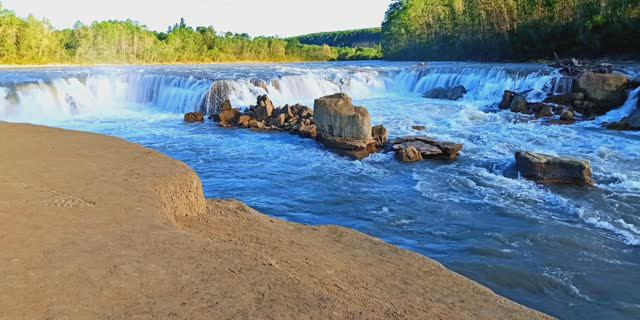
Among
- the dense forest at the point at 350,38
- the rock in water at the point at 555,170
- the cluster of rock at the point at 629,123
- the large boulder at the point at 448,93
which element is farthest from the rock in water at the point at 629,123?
the dense forest at the point at 350,38

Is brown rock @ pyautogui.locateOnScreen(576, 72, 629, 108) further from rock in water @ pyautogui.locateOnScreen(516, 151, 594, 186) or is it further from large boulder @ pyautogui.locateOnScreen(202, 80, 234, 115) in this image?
large boulder @ pyautogui.locateOnScreen(202, 80, 234, 115)

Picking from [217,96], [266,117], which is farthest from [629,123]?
[217,96]

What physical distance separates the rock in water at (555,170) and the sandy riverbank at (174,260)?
604 cm

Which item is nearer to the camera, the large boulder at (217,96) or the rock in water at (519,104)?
the rock in water at (519,104)

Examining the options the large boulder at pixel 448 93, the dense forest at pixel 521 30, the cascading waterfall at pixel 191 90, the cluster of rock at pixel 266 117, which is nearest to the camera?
the cluster of rock at pixel 266 117

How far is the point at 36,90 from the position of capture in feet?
74.0

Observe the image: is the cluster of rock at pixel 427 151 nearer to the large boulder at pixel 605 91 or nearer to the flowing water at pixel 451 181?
the flowing water at pixel 451 181

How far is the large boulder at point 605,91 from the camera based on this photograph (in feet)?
64.6

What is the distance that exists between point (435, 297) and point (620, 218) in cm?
569

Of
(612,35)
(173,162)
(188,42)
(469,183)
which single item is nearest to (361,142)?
(469,183)

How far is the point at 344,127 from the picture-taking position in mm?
14523

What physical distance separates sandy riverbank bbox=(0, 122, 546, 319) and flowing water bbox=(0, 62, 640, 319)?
180 cm

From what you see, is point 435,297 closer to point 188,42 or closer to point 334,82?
point 334,82

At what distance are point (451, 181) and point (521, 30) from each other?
32.8m
